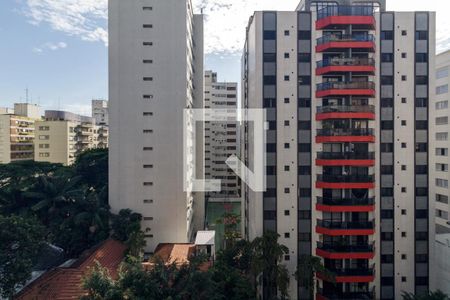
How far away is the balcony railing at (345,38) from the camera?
22.0 metres

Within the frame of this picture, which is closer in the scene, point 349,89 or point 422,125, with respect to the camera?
point 349,89

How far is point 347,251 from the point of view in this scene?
2195 centimetres

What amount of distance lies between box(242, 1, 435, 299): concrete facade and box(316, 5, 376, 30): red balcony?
0.28 ft

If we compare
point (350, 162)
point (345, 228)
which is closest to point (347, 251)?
point (345, 228)

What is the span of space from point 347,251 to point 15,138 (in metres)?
60.6

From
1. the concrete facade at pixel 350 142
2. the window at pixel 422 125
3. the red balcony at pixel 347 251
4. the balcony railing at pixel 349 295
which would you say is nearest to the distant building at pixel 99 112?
the concrete facade at pixel 350 142

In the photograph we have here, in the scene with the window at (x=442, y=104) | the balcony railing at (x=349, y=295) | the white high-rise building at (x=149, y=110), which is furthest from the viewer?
the window at (x=442, y=104)

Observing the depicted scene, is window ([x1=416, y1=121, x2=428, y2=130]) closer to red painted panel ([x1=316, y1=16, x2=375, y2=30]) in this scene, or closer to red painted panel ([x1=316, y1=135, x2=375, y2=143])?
red painted panel ([x1=316, y1=135, x2=375, y2=143])

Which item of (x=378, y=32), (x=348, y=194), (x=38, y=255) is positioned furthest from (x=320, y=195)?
(x=38, y=255)

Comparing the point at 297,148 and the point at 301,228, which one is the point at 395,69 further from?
the point at 301,228

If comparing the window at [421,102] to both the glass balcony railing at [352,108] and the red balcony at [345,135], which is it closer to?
the glass balcony railing at [352,108]

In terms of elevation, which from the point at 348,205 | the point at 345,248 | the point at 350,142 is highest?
the point at 350,142

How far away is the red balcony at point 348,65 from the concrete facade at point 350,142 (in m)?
0.08

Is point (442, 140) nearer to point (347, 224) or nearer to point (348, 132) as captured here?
point (348, 132)
